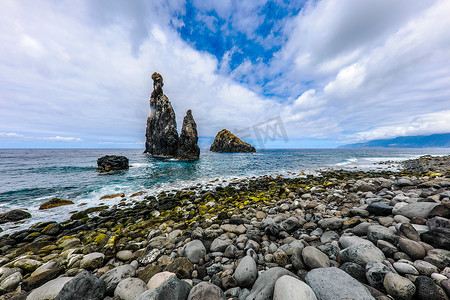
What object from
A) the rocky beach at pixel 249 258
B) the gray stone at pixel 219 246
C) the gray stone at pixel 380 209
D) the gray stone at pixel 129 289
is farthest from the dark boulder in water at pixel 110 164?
the gray stone at pixel 380 209

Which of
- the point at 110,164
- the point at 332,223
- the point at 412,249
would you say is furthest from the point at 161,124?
the point at 412,249

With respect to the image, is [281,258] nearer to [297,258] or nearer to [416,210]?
[297,258]

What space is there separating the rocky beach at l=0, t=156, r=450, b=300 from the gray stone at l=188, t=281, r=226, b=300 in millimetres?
13

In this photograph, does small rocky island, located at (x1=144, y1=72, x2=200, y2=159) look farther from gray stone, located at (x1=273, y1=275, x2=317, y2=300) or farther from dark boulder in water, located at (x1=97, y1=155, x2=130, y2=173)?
gray stone, located at (x1=273, y1=275, x2=317, y2=300)

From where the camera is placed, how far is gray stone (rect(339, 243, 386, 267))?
108 inches

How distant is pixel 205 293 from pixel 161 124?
191 ft

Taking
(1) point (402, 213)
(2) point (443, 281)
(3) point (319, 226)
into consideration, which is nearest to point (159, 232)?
(3) point (319, 226)

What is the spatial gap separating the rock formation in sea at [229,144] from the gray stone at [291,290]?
85820mm

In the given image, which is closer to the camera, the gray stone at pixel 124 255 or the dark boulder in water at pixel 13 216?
the gray stone at pixel 124 255

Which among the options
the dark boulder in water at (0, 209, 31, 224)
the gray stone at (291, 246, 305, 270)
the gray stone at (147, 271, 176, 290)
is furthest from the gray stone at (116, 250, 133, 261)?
the dark boulder in water at (0, 209, 31, 224)

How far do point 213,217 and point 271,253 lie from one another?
3.35 meters

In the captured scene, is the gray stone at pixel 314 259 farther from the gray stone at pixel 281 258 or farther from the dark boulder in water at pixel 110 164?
the dark boulder in water at pixel 110 164

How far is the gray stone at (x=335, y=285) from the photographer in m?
2.19

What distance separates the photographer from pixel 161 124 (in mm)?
54656
